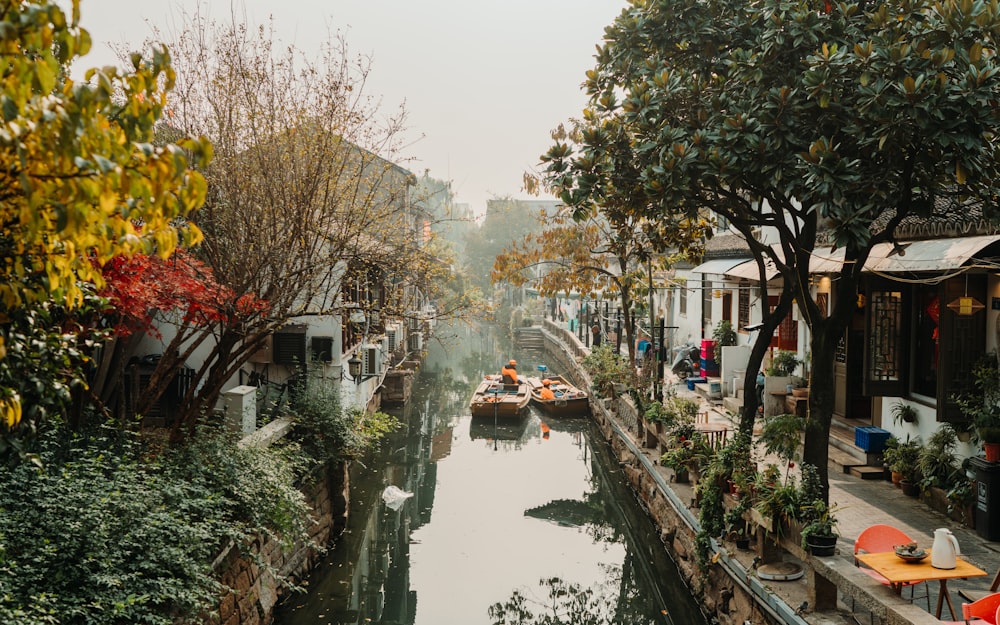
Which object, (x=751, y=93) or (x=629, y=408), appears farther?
(x=629, y=408)


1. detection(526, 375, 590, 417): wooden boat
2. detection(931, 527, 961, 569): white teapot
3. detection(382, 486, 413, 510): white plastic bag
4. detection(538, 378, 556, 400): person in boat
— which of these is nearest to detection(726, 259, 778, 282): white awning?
detection(382, 486, 413, 510): white plastic bag

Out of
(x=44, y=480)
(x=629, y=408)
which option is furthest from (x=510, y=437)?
(x=44, y=480)

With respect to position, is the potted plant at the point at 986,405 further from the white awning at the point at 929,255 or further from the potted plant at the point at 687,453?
the potted plant at the point at 687,453

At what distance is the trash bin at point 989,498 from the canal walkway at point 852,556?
0.13m

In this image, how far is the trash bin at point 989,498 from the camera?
847 centimetres

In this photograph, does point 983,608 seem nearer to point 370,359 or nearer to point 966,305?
point 966,305

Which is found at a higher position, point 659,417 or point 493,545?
point 659,417

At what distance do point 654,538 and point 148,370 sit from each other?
9052mm

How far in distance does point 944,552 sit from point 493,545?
812 cm

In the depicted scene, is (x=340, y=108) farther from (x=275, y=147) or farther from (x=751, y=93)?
(x=751, y=93)

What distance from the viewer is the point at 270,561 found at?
31.2ft

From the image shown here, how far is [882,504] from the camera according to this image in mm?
9953

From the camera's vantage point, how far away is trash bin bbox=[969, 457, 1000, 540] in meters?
8.47

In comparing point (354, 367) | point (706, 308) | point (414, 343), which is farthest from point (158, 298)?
point (414, 343)
